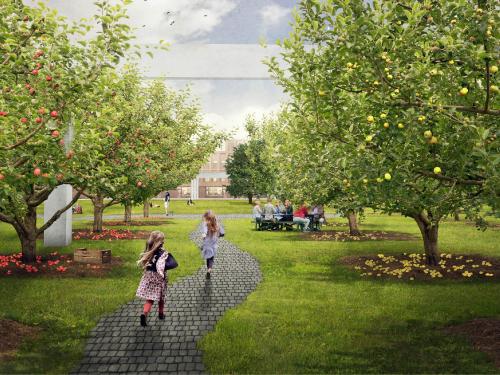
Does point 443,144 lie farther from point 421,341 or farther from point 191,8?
point 191,8

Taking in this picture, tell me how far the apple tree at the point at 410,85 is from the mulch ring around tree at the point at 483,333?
238 cm

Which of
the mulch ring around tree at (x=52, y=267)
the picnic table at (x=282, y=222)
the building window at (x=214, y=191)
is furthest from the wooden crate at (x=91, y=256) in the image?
the building window at (x=214, y=191)

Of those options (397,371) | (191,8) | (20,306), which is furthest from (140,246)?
(397,371)

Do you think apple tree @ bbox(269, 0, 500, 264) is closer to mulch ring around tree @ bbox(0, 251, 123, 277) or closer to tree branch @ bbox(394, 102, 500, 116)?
tree branch @ bbox(394, 102, 500, 116)

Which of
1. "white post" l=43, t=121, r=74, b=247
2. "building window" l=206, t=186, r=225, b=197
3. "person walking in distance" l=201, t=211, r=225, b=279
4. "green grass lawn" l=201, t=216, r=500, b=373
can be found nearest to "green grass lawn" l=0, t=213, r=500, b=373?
"green grass lawn" l=201, t=216, r=500, b=373

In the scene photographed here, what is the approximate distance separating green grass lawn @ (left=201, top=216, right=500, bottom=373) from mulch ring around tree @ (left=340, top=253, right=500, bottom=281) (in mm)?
652

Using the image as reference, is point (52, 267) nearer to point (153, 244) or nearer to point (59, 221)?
point (59, 221)

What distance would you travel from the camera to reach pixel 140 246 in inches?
774

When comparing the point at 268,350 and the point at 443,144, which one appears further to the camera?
the point at 268,350

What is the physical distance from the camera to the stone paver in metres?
6.71

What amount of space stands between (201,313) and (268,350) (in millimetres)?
2487

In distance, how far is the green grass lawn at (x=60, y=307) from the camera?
6.95m

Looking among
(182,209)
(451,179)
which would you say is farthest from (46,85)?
(182,209)

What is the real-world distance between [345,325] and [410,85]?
15.5ft
